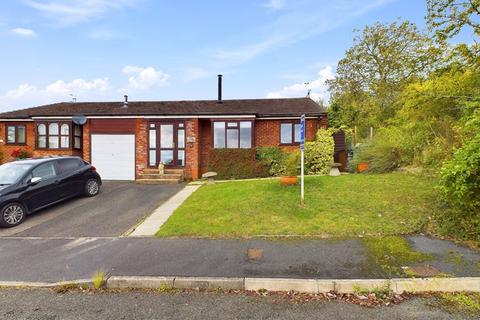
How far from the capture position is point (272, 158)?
15.0 metres

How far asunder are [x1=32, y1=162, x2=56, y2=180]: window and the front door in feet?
21.0

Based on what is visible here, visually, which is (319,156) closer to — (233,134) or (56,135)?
(233,134)

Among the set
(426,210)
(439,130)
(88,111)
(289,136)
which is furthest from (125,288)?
(88,111)

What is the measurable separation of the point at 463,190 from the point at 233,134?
37.5 ft

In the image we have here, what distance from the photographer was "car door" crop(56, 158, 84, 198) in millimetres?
10188

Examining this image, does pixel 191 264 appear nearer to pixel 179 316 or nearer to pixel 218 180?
pixel 179 316

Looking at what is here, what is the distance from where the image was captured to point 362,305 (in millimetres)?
3861

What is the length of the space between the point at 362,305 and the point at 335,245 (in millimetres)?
1926

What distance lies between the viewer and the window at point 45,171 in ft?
30.8

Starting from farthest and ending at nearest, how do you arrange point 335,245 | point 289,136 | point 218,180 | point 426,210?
point 289,136
point 218,180
point 426,210
point 335,245

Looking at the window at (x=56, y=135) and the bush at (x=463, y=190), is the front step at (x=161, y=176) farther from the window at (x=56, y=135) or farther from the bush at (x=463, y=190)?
the bush at (x=463, y=190)

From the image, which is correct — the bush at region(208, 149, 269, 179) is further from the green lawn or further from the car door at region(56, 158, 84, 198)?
the car door at region(56, 158, 84, 198)

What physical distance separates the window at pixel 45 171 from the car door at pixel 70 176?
0.22 m

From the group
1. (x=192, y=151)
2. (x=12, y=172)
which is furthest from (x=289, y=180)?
(x=12, y=172)
